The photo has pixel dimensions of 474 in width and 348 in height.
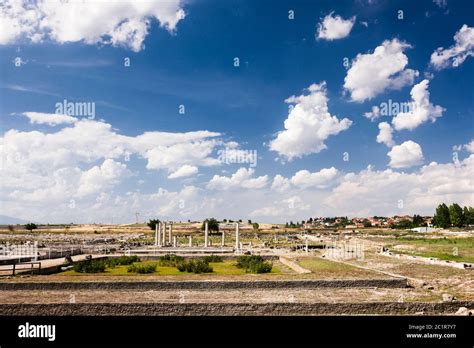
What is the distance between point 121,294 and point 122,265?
1186 centimetres

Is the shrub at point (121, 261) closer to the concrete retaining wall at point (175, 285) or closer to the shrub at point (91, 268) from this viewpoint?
the shrub at point (91, 268)

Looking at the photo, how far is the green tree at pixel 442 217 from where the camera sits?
8519 cm

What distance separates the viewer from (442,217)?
8556 cm

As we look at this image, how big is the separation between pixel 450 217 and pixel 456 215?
4.22 feet

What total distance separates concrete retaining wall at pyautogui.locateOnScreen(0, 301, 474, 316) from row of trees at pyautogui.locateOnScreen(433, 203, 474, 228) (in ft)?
267

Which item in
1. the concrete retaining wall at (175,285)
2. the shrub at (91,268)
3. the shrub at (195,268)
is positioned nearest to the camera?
the concrete retaining wall at (175,285)

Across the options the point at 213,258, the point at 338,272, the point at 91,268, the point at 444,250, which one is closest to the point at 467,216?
the point at 444,250

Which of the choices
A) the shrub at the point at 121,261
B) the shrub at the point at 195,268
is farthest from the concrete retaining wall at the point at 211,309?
the shrub at the point at 121,261

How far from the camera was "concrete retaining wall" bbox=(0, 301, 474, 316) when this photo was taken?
509 inches

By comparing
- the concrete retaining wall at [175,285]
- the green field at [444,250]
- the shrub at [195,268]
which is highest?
the concrete retaining wall at [175,285]

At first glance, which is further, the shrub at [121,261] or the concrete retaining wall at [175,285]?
the shrub at [121,261]

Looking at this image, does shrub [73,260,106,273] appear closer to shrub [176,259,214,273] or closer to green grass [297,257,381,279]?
shrub [176,259,214,273]
